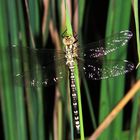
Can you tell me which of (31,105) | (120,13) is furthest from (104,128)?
(120,13)

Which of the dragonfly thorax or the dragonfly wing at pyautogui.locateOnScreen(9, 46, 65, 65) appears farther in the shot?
the dragonfly thorax

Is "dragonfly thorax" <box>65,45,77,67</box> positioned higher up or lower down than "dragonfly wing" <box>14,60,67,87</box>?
higher up

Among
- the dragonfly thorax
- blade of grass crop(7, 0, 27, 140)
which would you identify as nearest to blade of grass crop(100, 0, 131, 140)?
the dragonfly thorax

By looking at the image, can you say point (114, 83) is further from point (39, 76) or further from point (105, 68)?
point (39, 76)

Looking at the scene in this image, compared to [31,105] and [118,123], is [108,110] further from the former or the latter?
[31,105]

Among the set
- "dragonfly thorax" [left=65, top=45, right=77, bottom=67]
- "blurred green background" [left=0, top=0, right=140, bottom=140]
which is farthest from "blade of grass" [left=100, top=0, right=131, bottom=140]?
"dragonfly thorax" [left=65, top=45, right=77, bottom=67]

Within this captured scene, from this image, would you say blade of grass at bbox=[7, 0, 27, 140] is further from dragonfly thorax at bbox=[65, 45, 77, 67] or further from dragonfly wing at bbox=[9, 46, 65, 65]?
dragonfly thorax at bbox=[65, 45, 77, 67]

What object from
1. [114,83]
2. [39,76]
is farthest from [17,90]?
[114,83]
